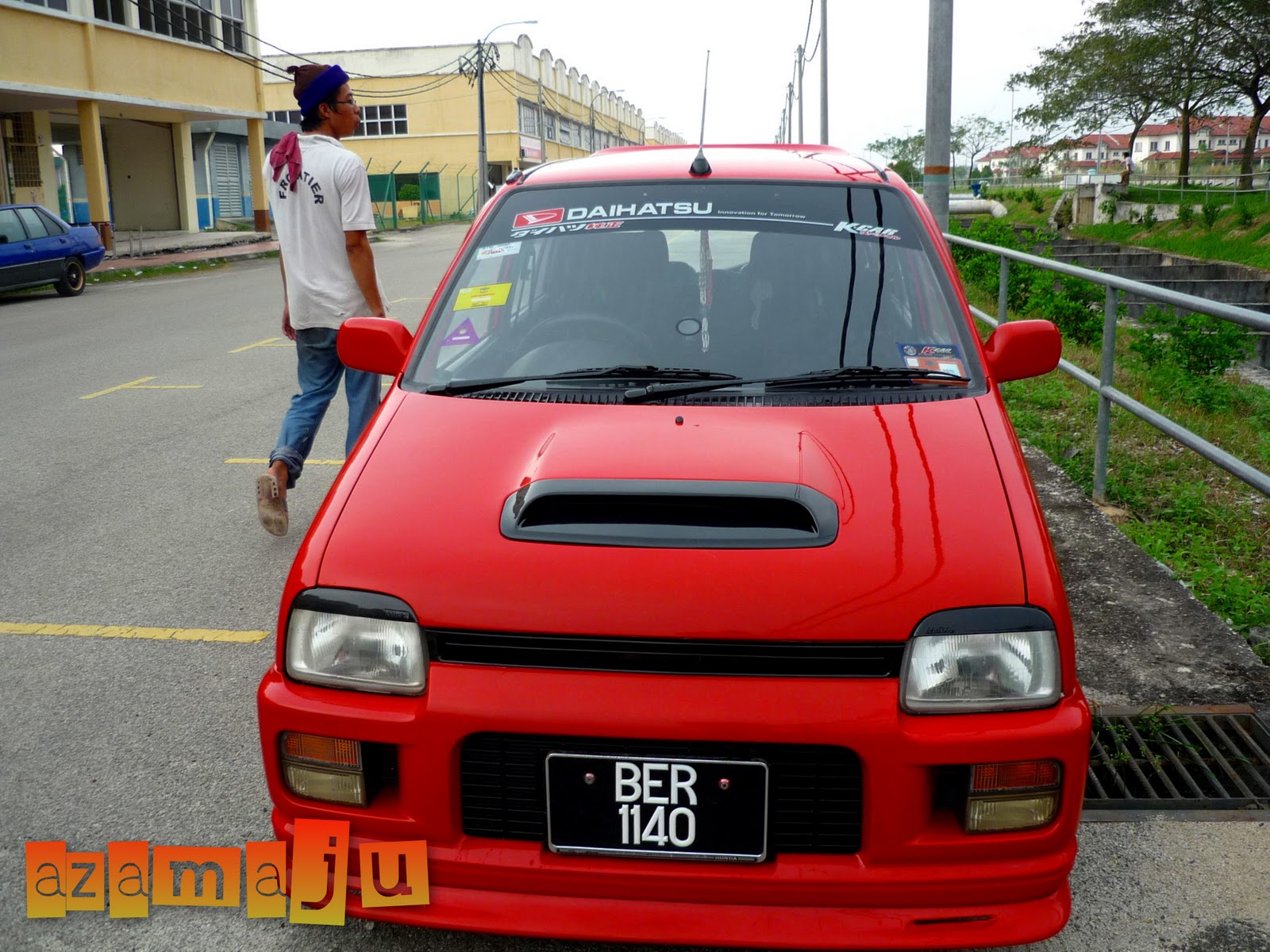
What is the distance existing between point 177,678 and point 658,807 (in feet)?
7.67

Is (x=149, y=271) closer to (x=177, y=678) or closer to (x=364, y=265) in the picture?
(x=364, y=265)

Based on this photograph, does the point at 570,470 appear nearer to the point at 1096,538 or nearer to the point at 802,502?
the point at 802,502

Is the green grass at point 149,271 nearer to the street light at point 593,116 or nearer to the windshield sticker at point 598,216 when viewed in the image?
the windshield sticker at point 598,216

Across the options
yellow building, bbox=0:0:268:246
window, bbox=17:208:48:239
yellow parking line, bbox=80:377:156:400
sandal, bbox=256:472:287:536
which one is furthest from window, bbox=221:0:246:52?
sandal, bbox=256:472:287:536

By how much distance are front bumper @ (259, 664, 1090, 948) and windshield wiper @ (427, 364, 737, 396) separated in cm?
95

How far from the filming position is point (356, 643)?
2.11 metres

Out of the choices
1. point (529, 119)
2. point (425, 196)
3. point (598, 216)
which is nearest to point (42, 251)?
point (598, 216)

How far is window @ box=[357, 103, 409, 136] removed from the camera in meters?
64.2

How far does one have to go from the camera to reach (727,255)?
311 centimetres

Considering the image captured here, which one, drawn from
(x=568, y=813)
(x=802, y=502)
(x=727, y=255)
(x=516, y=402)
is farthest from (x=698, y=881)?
(x=727, y=255)

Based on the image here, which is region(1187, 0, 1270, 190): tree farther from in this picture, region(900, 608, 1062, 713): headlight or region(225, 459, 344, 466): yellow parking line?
region(900, 608, 1062, 713): headlight

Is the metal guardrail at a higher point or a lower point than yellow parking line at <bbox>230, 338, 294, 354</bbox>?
higher

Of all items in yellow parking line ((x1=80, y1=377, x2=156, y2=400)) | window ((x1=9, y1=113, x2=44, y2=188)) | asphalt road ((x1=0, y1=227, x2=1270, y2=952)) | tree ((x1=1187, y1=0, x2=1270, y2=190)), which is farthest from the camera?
tree ((x1=1187, y1=0, x2=1270, y2=190))

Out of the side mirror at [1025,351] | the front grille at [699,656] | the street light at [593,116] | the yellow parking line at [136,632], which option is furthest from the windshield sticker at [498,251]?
the street light at [593,116]
